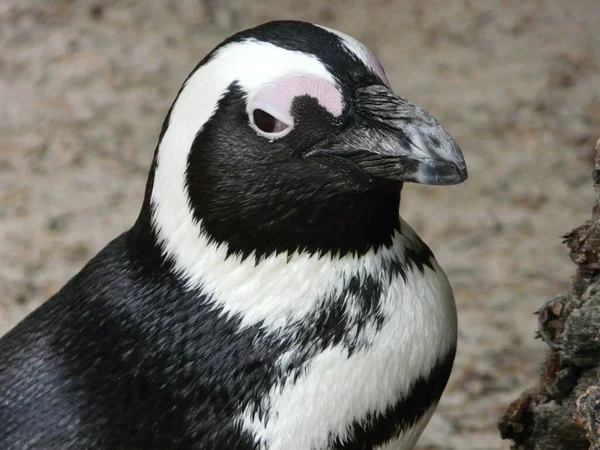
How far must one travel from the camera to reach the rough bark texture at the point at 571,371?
1269 millimetres

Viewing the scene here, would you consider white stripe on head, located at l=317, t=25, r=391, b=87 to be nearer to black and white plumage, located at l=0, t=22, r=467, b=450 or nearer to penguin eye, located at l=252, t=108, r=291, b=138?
black and white plumage, located at l=0, t=22, r=467, b=450

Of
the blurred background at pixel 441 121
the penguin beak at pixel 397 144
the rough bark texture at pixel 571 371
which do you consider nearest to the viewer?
the penguin beak at pixel 397 144

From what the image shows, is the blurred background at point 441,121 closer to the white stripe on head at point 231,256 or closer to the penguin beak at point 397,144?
the white stripe on head at point 231,256

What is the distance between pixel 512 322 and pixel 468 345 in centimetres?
14

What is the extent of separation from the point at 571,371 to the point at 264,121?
534mm

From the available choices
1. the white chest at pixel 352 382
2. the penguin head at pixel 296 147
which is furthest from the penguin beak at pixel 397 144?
the white chest at pixel 352 382

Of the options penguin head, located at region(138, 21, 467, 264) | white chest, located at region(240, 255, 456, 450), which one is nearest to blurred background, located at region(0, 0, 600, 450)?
white chest, located at region(240, 255, 456, 450)

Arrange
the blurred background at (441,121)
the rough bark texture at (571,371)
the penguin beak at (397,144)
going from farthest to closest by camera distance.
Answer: the blurred background at (441,121), the rough bark texture at (571,371), the penguin beak at (397,144)

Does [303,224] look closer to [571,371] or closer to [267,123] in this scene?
[267,123]

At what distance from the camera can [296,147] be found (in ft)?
3.85

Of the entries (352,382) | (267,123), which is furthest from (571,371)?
(267,123)

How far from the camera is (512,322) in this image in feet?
7.95

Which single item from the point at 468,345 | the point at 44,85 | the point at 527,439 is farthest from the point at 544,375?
the point at 44,85

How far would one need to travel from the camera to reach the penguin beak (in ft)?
3.69
